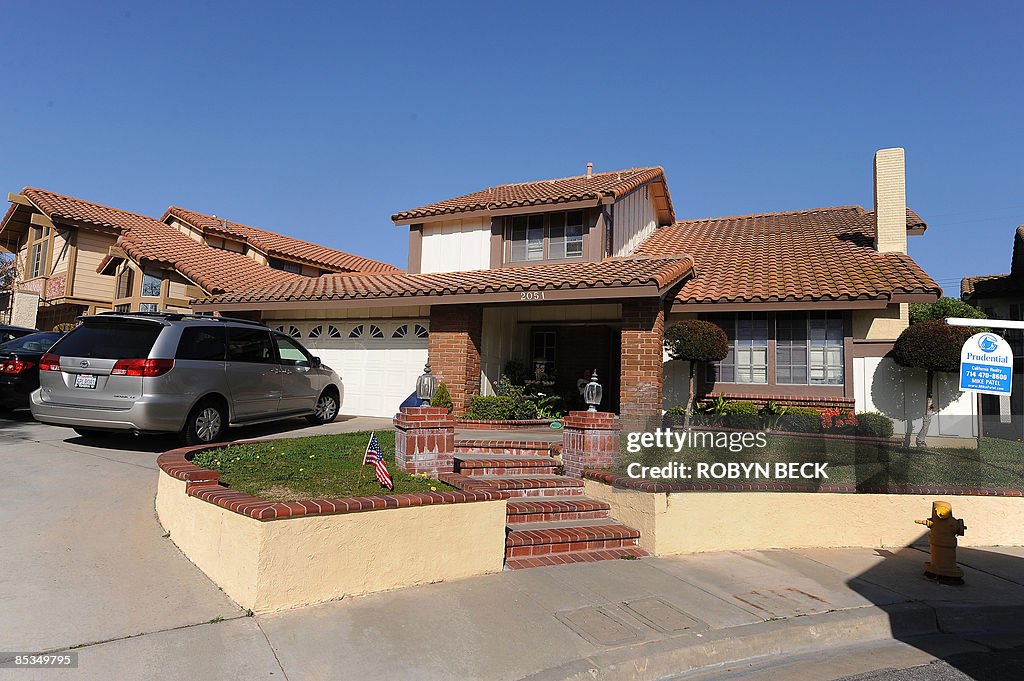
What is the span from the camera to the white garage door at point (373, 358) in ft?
41.0

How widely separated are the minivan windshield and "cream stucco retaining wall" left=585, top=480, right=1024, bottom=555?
5.55m

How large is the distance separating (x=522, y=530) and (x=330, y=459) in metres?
2.36

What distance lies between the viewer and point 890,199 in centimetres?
1223

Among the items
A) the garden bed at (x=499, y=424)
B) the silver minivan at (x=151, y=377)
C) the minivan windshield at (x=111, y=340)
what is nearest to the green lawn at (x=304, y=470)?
the silver minivan at (x=151, y=377)

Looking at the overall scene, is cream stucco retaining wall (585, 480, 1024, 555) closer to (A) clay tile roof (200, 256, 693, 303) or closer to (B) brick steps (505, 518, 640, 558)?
(B) brick steps (505, 518, 640, 558)

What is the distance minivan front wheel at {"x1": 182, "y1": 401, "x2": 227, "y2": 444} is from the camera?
793 centimetres

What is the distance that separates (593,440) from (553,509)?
104cm

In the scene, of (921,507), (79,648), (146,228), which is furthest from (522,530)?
(146,228)

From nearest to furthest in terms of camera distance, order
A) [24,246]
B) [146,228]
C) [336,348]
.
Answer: [336,348] < [146,228] < [24,246]

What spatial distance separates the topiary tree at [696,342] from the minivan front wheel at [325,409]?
19.6 ft

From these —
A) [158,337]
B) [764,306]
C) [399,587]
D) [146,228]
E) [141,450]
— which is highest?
[146,228]

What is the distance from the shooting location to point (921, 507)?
23.7 ft

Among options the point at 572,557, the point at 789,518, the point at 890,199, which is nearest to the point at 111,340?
the point at 572,557

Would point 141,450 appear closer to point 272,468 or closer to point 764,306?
point 272,468
